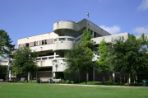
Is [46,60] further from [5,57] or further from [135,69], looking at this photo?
[135,69]

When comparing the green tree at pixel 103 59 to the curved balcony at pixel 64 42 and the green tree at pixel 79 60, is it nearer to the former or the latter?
the green tree at pixel 79 60

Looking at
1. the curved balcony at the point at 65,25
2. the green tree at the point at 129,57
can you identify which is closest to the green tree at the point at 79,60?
the green tree at the point at 129,57

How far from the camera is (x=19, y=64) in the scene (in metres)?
68.1

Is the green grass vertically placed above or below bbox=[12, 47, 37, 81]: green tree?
below

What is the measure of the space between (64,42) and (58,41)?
1890 millimetres

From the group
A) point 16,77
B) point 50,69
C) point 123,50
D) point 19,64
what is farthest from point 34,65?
point 123,50

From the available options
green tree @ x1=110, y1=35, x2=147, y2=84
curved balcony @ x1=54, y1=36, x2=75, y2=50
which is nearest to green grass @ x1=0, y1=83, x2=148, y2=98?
green tree @ x1=110, y1=35, x2=147, y2=84

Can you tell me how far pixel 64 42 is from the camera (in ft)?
231

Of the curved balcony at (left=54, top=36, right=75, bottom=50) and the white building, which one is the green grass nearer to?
the white building

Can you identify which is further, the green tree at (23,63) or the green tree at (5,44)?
the green tree at (5,44)

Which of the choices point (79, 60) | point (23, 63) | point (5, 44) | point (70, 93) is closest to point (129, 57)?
point (79, 60)

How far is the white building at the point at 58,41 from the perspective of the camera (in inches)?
2744

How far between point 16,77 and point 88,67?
3172cm

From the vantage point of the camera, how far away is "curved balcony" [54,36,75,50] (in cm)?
7012
